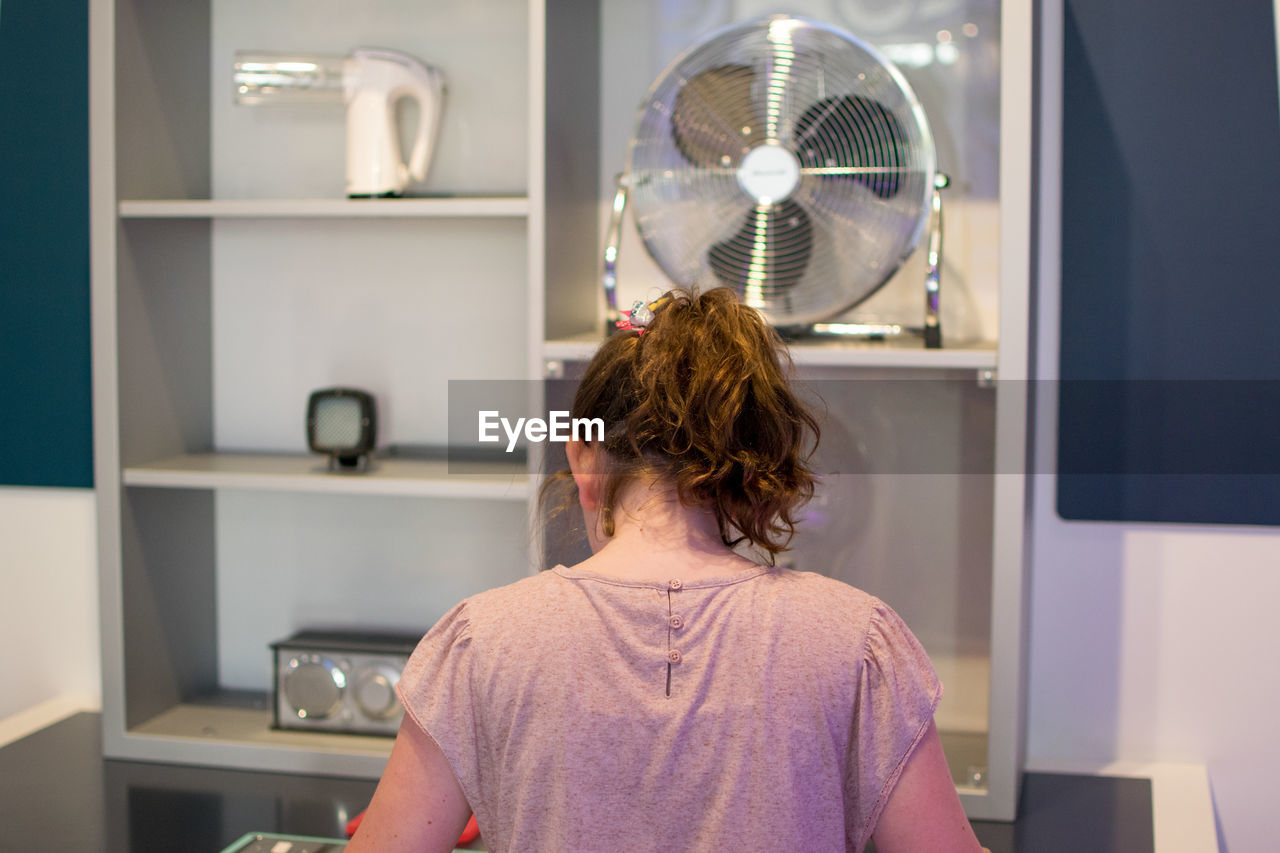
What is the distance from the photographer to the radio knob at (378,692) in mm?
1917

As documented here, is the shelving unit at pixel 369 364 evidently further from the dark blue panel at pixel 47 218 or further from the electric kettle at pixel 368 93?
the dark blue panel at pixel 47 218

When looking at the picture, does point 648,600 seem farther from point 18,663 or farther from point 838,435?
point 18,663

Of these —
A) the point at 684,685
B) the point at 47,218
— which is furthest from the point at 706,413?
the point at 47,218

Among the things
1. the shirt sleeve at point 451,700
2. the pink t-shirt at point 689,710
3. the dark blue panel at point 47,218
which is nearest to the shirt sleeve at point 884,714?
the pink t-shirt at point 689,710

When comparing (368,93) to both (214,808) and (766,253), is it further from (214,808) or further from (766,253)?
(214,808)

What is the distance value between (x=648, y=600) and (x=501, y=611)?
13cm

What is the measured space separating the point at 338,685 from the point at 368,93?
1.00 metres

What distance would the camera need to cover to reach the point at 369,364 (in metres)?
2.12

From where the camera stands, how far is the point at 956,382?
1.91 metres

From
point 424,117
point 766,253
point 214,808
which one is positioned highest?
point 424,117

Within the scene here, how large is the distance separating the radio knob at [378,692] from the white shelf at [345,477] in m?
0.31

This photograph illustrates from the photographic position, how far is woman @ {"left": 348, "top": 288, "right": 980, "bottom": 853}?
3.20 feet

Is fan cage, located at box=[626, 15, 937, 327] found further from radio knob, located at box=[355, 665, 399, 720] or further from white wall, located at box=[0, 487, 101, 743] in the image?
white wall, located at box=[0, 487, 101, 743]

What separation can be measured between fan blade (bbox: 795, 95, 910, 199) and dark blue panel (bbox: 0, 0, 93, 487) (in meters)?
1.38
